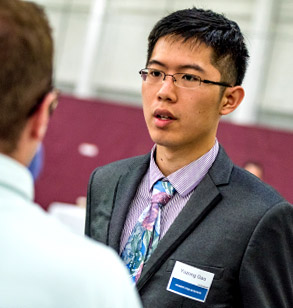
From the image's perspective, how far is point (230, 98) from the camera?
199 centimetres

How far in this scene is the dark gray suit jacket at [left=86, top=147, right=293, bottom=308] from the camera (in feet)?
5.50

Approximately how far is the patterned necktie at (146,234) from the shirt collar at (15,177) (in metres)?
0.96

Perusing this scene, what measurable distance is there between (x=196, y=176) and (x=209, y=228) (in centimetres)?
21

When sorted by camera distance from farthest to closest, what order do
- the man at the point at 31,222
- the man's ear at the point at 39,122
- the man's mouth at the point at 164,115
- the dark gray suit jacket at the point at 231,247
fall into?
the man's mouth at the point at 164,115, the dark gray suit jacket at the point at 231,247, the man's ear at the point at 39,122, the man at the point at 31,222

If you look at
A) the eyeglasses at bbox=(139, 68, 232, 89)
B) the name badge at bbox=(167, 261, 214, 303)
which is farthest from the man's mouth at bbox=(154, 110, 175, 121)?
the name badge at bbox=(167, 261, 214, 303)

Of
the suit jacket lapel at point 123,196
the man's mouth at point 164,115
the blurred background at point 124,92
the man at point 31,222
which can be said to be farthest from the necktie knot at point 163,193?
the blurred background at point 124,92

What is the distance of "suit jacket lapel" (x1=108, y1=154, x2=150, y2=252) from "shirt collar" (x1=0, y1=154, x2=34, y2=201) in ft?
3.35

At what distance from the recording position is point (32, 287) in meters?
0.77

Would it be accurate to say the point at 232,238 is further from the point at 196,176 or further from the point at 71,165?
the point at 71,165

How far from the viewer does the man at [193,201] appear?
1690 millimetres

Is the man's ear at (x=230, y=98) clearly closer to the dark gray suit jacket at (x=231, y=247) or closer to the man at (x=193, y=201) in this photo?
the man at (x=193, y=201)

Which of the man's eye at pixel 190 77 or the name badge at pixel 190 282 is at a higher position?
the man's eye at pixel 190 77

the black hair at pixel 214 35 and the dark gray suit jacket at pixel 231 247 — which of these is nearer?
the dark gray suit jacket at pixel 231 247

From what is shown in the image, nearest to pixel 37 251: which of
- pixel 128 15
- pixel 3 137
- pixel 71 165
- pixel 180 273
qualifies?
pixel 3 137
